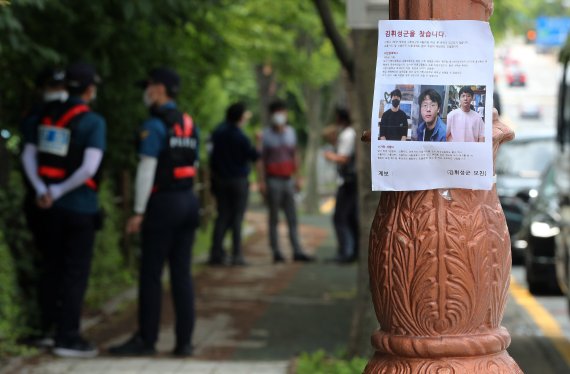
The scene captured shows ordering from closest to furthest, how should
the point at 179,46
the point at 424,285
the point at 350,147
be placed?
the point at 424,285, the point at 179,46, the point at 350,147

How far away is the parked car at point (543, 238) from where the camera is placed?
13070 millimetres

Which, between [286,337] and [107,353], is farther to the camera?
[286,337]

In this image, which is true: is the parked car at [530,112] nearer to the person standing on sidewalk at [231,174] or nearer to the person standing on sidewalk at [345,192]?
the person standing on sidewalk at [345,192]

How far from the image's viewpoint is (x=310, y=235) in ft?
72.3

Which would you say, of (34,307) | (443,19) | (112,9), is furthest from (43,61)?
(443,19)

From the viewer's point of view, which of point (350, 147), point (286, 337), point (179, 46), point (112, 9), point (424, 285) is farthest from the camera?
point (350, 147)

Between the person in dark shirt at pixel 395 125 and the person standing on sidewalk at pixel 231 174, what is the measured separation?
36.9 feet

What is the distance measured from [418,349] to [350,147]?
11.5 meters

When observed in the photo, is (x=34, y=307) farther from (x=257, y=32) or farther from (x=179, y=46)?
(x=257, y=32)

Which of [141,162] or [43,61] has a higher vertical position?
[43,61]

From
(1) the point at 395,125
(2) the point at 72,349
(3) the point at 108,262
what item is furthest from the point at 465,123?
(3) the point at 108,262

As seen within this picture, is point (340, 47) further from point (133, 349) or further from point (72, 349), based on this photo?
point (72, 349)

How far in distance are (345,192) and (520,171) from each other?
10.1 ft

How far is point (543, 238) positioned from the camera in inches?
515
